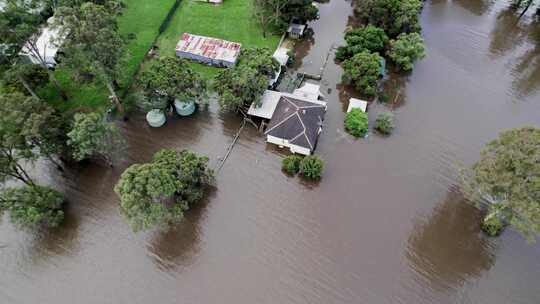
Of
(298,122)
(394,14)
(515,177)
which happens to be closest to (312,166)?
(298,122)

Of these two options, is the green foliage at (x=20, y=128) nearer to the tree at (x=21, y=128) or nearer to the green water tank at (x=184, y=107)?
the tree at (x=21, y=128)

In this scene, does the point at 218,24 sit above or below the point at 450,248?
above

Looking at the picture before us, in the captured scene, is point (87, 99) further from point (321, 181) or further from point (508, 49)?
point (508, 49)

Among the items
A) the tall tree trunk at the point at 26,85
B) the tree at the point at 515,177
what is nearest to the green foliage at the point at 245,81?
the tall tree trunk at the point at 26,85

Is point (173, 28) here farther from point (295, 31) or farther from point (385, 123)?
point (385, 123)

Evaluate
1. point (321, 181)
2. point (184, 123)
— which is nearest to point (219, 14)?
point (184, 123)

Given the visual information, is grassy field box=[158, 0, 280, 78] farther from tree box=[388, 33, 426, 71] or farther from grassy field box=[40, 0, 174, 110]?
tree box=[388, 33, 426, 71]
